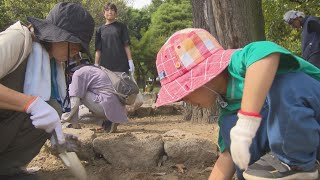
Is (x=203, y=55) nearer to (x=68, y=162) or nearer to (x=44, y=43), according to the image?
(x=44, y=43)

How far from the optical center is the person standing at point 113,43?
5.38 metres

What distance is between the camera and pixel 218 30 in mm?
4152

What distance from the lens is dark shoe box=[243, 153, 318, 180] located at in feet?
5.83

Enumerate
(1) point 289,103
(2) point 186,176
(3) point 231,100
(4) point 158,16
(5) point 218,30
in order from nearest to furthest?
(1) point 289,103 < (3) point 231,100 < (2) point 186,176 < (5) point 218,30 < (4) point 158,16

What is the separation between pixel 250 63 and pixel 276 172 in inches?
18.4

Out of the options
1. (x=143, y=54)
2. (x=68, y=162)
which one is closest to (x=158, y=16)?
Answer: (x=143, y=54)

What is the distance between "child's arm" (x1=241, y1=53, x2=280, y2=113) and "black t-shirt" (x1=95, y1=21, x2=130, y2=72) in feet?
12.8

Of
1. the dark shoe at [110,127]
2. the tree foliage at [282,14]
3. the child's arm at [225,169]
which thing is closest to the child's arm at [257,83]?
the child's arm at [225,169]

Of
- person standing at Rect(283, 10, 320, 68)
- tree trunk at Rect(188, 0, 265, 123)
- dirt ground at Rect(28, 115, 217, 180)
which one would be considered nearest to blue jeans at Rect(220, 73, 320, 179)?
dirt ground at Rect(28, 115, 217, 180)

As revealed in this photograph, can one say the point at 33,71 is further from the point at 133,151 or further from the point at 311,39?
the point at 311,39

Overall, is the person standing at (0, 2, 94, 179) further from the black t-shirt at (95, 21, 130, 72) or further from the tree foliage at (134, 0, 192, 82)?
the tree foliage at (134, 0, 192, 82)

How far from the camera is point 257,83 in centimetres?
155

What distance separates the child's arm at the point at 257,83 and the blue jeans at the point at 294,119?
199 mm

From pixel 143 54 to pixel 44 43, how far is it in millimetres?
18553
